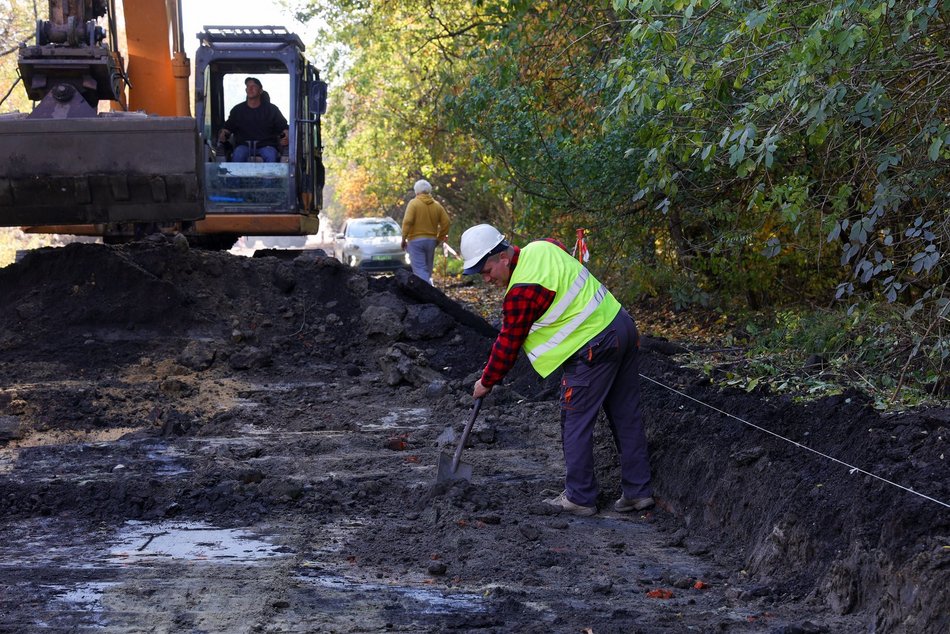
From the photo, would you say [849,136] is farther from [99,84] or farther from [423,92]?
[423,92]

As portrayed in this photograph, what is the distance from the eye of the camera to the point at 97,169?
9898 mm

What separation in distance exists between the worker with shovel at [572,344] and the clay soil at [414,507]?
30 centimetres

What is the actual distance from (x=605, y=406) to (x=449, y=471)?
108 centimetres

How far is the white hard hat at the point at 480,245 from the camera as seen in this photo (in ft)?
19.3

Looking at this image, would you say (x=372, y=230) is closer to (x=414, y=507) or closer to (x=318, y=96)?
(x=318, y=96)

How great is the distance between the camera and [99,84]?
9.95 m

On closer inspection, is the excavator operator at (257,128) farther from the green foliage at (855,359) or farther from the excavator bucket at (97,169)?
the green foliage at (855,359)

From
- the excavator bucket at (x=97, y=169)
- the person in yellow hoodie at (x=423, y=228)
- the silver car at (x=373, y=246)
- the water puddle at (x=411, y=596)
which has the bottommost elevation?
the silver car at (x=373, y=246)

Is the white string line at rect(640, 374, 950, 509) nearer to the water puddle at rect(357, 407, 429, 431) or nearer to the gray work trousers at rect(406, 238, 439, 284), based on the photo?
the water puddle at rect(357, 407, 429, 431)

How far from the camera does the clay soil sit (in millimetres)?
4355

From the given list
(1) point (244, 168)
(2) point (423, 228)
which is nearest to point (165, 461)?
(1) point (244, 168)

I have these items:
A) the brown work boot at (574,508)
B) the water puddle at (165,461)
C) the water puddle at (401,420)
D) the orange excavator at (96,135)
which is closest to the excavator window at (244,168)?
the orange excavator at (96,135)

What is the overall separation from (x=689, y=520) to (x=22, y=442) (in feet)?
16.2

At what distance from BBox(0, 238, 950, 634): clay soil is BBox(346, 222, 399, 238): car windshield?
644 inches
